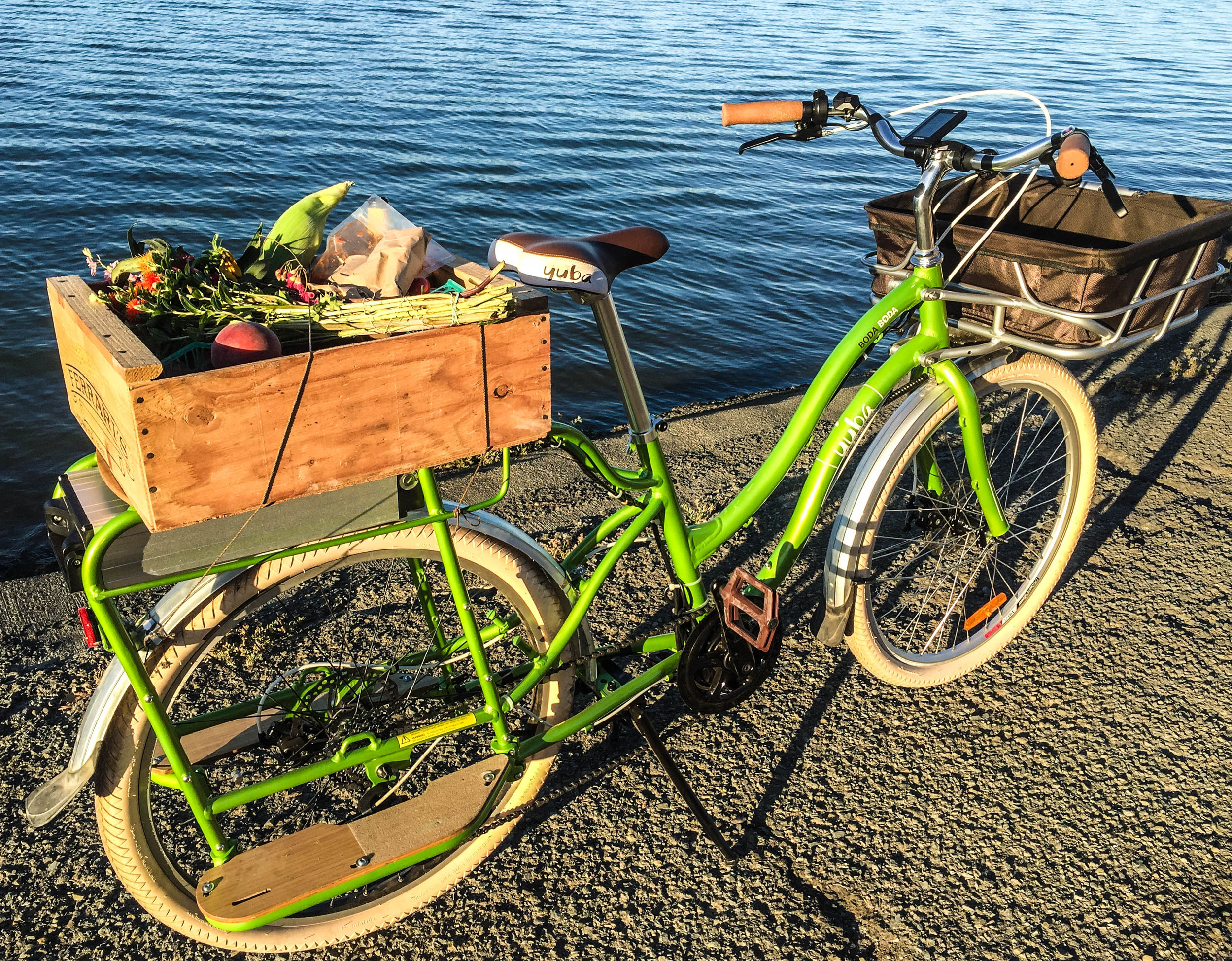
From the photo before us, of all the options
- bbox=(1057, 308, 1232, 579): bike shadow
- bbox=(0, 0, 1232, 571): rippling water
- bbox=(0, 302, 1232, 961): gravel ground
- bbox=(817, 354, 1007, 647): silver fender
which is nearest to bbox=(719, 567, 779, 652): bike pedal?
bbox=(817, 354, 1007, 647): silver fender

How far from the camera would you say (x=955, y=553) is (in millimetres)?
3664

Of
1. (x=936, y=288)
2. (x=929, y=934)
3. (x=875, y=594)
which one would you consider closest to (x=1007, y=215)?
(x=936, y=288)

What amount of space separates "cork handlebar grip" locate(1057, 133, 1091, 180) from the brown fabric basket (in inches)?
9.4

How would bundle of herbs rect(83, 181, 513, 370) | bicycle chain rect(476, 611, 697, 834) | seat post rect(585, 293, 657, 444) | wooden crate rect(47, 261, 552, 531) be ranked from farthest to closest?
bicycle chain rect(476, 611, 697, 834), seat post rect(585, 293, 657, 444), bundle of herbs rect(83, 181, 513, 370), wooden crate rect(47, 261, 552, 531)

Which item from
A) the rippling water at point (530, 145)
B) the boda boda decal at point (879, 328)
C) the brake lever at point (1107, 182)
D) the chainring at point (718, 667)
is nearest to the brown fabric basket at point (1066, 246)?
Answer: the brake lever at point (1107, 182)

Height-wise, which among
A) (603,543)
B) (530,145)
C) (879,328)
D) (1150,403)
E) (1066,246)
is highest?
(1066,246)

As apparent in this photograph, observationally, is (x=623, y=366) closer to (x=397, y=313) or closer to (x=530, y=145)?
(x=397, y=313)

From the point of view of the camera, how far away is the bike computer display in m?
2.82

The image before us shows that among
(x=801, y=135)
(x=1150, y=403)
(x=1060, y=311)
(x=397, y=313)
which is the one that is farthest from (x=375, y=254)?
(x=1150, y=403)

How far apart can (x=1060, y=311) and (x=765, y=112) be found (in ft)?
3.38

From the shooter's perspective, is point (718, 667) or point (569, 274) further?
point (718, 667)

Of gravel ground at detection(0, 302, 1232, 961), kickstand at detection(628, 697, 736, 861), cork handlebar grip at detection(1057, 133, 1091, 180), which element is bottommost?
gravel ground at detection(0, 302, 1232, 961)

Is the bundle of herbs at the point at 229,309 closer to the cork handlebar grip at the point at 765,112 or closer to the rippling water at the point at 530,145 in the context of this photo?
the cork handlebar grip at the point at 765,112

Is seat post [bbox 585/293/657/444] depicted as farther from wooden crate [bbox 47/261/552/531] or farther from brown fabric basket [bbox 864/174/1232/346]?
brown fabric basket [bbox 864/174/1232/346]
